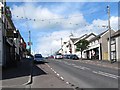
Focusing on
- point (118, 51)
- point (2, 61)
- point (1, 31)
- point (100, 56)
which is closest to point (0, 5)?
point (1, 31)

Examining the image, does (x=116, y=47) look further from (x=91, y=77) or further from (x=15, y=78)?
(x=15, y=78)

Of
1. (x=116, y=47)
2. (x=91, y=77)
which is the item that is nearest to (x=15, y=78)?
(x=91, y=77)

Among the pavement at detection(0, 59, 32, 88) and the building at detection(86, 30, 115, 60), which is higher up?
the building at detection(86, 30, 115, 60)

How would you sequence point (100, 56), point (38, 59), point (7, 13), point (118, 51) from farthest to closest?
1. point (100, 56)
2. point (118, 51)
3. point (38, 59)
4. point (7, 13)

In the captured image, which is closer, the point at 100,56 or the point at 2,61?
the point at 2,61

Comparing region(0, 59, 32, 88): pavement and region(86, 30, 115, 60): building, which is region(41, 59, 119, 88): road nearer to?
region(0, 59, 32, 88): pavement

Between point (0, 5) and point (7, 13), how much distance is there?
20.9 ft

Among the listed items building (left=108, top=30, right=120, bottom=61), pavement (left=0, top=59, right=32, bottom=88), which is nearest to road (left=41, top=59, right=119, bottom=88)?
pavement (left=0, top=59, right=32, bottom=88)

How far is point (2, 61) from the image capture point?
2952cm

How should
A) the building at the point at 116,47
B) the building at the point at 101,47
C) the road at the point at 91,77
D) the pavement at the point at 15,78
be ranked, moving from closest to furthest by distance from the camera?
the road at the point at 91,77 → the pavement at the point at 15,78 → the building at the point at 116,47 → the building at the point at 101,47

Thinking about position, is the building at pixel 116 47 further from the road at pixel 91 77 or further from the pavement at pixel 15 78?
the pavement at pixel 15 78

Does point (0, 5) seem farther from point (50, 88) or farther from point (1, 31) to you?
point (50, 88)

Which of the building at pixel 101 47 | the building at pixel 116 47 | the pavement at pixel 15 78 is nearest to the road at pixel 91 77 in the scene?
the pavement at pixel 15 78

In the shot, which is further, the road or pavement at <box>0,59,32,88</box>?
pavement at <box>0,59,32,88</box>
